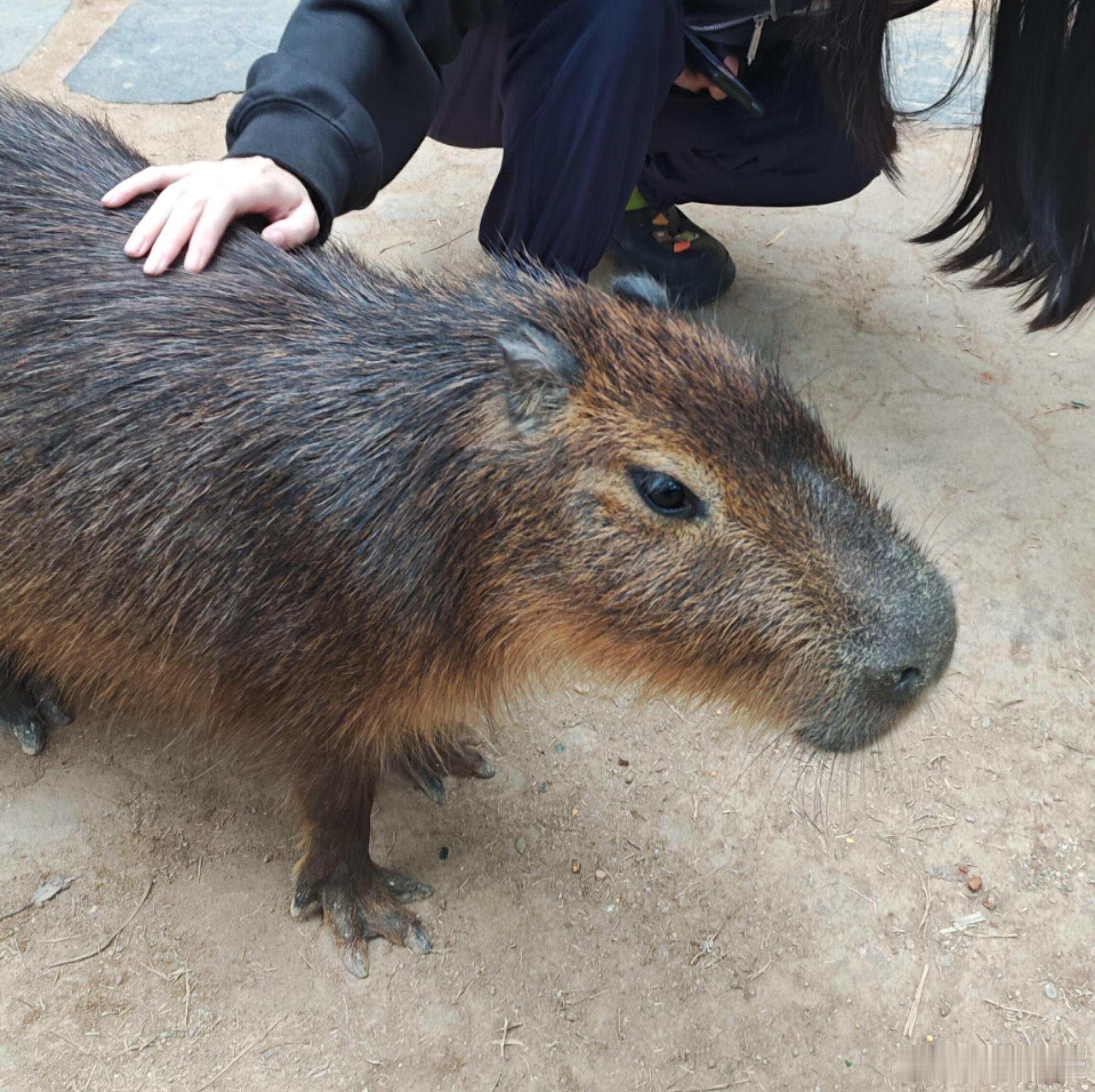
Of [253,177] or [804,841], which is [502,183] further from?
[804,841]

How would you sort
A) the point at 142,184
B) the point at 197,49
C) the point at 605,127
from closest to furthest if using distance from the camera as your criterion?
the point at 142,184
the point at 605,127
the point at 197,49

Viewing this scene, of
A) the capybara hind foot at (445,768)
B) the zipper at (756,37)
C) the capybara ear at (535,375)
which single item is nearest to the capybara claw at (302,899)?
the capybara hind foot at (445,768)

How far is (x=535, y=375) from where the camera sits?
1.89 metres

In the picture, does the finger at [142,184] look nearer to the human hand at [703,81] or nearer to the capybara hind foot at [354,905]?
the capybara hind foot at [354,905]

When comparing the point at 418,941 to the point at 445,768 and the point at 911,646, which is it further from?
the point at 911,646

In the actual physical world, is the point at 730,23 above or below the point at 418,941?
above

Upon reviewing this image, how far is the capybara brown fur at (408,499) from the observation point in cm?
189

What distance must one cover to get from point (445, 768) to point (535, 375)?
143 centimetres

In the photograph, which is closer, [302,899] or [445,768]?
[302,899]

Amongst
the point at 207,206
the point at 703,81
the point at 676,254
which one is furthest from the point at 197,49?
the point at 207,206

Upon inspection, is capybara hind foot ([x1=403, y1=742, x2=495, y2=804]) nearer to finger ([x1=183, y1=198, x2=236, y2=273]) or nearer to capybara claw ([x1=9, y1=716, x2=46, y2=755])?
capybara claw ([x1=9, y1=716, x2=46, y2=755])

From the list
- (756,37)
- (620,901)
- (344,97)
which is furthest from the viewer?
(756,37)

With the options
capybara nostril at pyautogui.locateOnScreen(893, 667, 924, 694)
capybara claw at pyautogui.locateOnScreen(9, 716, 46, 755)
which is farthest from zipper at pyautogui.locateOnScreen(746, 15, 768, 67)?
capybara claw at pyautogui.locateOnScreen(9, 716, 46, 755)

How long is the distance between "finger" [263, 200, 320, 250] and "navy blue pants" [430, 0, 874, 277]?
0.62 meters
